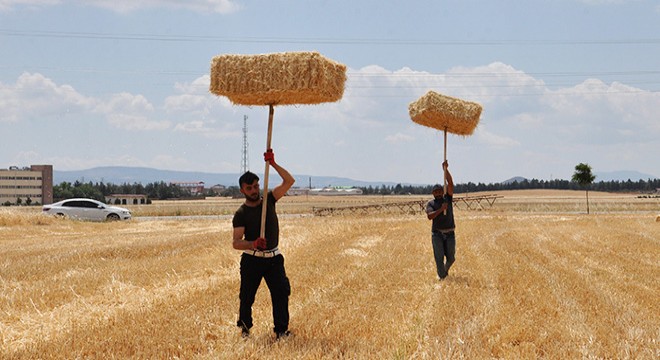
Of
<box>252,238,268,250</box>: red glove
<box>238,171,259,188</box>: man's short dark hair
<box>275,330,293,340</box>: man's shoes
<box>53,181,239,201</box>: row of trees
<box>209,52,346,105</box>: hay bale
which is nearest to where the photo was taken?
<box>275,330,293,340</box>: man's shoes

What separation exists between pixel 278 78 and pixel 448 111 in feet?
27.0

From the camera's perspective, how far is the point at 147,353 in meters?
8.41

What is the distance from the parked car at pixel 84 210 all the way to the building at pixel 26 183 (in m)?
96.2

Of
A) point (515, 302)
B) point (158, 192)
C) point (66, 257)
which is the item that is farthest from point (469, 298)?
point (158, 192)

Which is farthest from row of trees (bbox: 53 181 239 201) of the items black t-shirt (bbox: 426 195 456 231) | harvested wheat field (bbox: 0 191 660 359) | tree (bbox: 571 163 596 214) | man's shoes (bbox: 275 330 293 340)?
man's shoes (bbox: 275 330 293 340)

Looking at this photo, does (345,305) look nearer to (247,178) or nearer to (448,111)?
(247,178)

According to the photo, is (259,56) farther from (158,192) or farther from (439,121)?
(158,192)

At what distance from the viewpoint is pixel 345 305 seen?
1153cm

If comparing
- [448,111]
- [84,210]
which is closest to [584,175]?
[84,210]

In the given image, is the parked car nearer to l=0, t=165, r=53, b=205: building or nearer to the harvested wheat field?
the harvested wheat field

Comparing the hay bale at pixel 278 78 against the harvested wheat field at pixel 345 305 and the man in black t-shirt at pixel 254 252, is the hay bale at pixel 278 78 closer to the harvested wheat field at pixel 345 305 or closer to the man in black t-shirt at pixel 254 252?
the man in black t-shirt at pixel 254 252

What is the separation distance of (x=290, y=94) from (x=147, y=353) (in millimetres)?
4371

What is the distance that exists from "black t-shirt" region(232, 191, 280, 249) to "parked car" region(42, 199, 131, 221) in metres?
38.8

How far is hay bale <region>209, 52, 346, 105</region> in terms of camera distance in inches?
428
